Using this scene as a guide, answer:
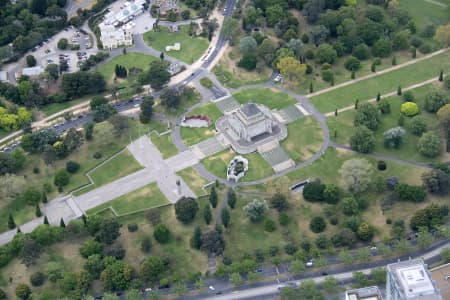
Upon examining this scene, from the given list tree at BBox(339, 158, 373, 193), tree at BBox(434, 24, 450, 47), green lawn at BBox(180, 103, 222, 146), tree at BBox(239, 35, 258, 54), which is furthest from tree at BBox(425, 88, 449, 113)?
green lawn at BBox(180, 103, 222, 146)

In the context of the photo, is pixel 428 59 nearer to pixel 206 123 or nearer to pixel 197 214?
pixel 206 123

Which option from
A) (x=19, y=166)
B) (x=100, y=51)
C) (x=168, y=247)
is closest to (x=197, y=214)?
(x=168, y=247)

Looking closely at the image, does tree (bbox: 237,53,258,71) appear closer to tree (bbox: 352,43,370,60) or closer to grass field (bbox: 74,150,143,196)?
tree (bbox: 352,43,370,60)

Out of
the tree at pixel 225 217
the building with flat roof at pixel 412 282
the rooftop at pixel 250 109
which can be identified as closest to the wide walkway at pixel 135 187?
the tree at pixel 225 217

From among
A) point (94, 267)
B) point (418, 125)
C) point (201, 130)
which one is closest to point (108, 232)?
point (94, 267)

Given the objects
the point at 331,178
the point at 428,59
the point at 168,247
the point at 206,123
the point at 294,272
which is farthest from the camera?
the point at 428,59

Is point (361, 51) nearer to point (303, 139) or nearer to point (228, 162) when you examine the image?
point (303, 139)

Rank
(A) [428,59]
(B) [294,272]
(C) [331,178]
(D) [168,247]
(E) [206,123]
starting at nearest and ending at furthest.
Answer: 1. (B) [294,272]
2. (D) [168,247]
3. (C) [331,178]
4. (E) [206,123]
5. (A) [428,59]
